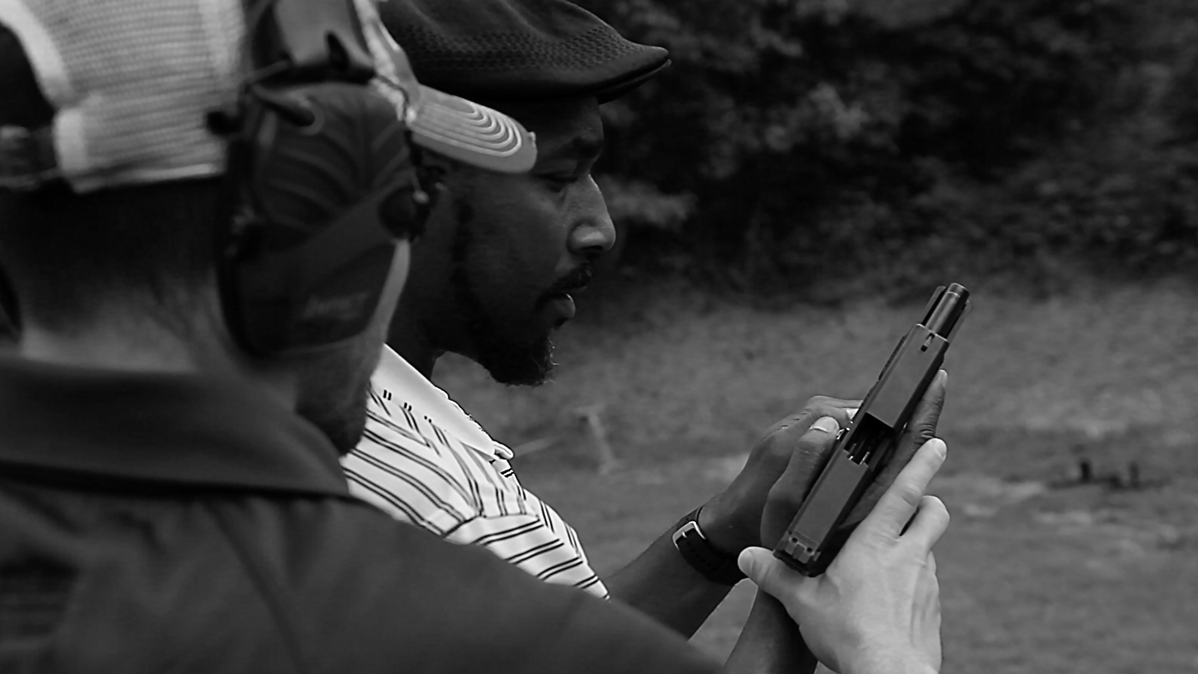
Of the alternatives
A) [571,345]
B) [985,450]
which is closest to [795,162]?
[571,345]

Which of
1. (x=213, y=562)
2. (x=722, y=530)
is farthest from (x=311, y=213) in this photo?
(x=722, y=530)

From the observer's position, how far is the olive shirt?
2.77ft

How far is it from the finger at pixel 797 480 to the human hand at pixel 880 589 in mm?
55

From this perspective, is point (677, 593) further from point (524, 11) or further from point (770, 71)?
point (770, 71)

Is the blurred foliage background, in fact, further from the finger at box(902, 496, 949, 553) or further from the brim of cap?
the brim of cap

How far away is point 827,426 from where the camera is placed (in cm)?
167

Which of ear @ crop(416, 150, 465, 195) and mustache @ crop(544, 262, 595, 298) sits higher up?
ear @ crop(416, 150, 465, 195)

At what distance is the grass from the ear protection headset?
462 centimetres

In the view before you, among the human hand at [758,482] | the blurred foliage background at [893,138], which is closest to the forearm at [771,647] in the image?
the human hand at [758,482]

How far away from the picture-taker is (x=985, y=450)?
9867mm

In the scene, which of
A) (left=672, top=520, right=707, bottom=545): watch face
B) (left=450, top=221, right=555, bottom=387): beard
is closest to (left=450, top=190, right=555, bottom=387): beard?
(left=450, top=221, right=555, bottom=387): beard

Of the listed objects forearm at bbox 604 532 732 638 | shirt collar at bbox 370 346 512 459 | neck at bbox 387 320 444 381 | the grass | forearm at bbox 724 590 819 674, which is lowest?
the grass

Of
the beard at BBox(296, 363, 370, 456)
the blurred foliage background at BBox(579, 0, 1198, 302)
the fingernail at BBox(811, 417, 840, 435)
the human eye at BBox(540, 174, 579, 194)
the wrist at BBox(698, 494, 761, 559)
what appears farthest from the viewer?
the blurred foliage background at BBox(579, 0, 1198, 302)

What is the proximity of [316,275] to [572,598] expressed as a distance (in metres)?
0.29
